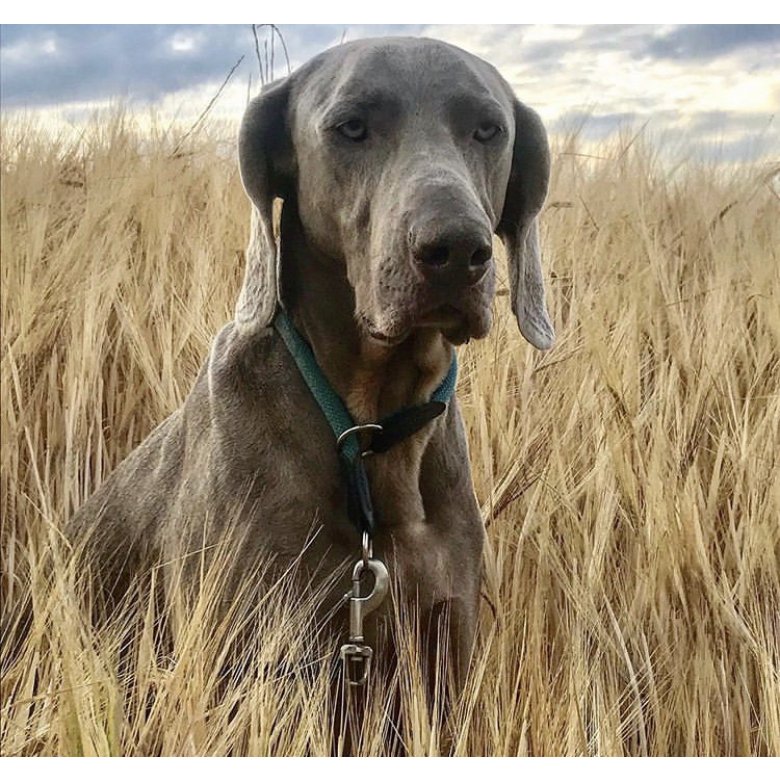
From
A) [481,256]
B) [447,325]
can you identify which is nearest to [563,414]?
[447,325]

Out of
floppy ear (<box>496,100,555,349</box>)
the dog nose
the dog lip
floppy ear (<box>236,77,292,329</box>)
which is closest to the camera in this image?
the dog nose

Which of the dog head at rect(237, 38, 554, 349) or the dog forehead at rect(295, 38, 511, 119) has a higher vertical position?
the dog forehead at rect(295, 38, 511, 119)

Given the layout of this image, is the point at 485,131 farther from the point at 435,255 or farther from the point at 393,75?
the point at 435,255

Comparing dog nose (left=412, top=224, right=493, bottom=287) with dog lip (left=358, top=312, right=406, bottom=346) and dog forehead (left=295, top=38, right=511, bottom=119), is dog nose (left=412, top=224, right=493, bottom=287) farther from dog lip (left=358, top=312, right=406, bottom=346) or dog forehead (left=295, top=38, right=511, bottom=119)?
Result: dog forehead (left=295, top=38, right=511, bottom=119)

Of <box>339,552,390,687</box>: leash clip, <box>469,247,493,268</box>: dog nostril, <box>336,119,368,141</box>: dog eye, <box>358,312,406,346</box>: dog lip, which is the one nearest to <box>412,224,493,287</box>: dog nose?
<box>469,247,493,268</box>: dog nostril

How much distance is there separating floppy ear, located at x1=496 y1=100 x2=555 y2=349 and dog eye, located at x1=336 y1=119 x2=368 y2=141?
1.04 feet

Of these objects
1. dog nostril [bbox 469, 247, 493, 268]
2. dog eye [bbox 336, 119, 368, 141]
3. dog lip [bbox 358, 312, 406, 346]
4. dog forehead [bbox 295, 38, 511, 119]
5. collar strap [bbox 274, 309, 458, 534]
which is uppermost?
dog forehead [bbox 295, 38, 511, 119]

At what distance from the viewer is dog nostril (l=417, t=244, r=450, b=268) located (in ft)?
6.65

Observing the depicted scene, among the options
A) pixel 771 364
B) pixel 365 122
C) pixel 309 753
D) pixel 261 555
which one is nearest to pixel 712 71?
pixel 771 364

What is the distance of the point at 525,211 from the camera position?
242 cm

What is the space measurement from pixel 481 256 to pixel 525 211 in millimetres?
407
